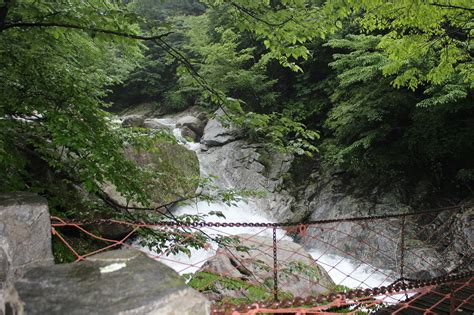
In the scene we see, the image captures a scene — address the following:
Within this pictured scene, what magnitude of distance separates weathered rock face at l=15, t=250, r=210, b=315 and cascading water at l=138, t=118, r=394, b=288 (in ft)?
15.9

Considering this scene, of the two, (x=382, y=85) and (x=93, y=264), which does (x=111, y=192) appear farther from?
(x=382, y=85)

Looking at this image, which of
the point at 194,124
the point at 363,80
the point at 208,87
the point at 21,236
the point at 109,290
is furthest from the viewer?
the point at 194,124

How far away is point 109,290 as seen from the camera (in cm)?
120

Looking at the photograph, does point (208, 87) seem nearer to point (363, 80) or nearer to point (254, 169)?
point (363, 80)

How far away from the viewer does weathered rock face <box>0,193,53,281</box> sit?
1.65 m

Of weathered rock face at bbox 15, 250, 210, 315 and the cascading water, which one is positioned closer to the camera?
weathered rock face at bbox 15, 250, 210, 315

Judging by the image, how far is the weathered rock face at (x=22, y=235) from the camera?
5.41 feet

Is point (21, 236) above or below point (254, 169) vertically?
above

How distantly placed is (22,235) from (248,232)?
880 centimetres

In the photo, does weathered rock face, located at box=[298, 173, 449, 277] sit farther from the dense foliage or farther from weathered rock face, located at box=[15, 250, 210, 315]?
weathered rock face, located at box=[15, 250, 210, 315]

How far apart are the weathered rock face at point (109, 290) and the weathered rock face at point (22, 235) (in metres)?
0.41

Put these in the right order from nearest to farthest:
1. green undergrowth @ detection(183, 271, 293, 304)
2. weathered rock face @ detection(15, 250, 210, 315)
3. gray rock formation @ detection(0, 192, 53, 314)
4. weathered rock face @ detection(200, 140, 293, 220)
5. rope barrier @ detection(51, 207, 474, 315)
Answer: weathered rock face @ detection(15, 250, 210, 315) → gray rock formation @ detection(0, 192, 53, 314) → rope barrier @ detection(51, 207, 474, 315) → green undergrowth @ detection(183, 271, 293, 304) → weathered rock face @ detection(200, 140, 293, 220)

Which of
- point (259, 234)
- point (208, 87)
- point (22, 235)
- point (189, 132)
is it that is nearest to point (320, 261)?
point (259, 234)

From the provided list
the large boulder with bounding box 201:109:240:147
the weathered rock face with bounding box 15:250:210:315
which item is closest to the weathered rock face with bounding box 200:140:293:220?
the large boulder with bounding box 201:109:240:147
